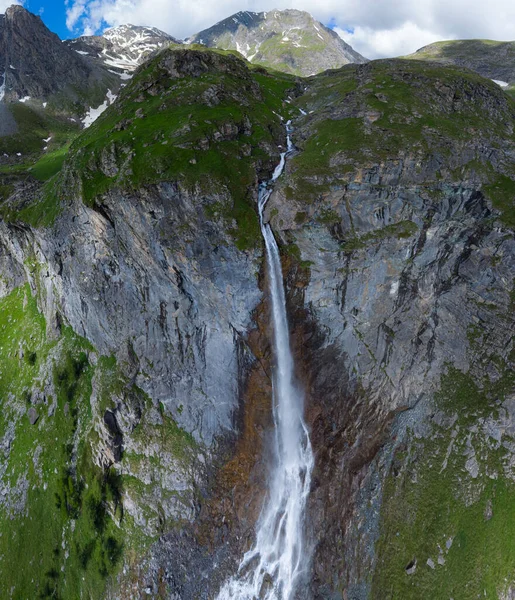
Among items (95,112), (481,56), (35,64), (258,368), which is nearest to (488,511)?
(258,368)

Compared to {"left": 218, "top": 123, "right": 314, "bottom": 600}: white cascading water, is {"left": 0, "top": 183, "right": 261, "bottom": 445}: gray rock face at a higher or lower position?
higher

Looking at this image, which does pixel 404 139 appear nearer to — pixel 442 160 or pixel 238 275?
pixel 442 160

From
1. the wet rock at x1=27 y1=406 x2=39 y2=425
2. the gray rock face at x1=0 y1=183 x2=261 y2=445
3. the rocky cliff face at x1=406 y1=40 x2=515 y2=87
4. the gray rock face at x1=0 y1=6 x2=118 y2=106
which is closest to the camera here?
the gray rock face at x1=0 y1=183 x2=261 y2=445

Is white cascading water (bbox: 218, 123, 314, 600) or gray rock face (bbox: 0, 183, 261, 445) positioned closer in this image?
white cascading water (bbox: 218, 123, 314, 600)

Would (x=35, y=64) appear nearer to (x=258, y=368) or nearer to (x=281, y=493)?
(x=258, y=368)

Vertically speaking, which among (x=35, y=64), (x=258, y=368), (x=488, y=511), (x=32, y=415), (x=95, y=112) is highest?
(x=35, y=64)

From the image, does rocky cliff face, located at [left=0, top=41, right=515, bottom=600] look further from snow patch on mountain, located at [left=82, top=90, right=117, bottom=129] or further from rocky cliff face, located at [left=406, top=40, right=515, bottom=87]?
snow patch on mountain, located at [left=82, top=90, right=117, bottom=129]

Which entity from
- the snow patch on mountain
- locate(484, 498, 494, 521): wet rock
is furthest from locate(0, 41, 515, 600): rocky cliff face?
the snow patch on mountain

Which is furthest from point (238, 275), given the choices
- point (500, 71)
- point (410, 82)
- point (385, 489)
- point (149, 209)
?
point (500, 71)
